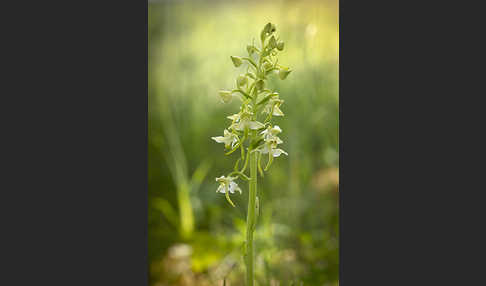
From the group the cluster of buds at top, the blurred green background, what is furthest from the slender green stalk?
the blurred green background

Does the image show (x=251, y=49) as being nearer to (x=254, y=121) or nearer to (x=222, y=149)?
(x=254, y=121)

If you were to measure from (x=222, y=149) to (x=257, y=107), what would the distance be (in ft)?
1.76

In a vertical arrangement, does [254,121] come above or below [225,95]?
below

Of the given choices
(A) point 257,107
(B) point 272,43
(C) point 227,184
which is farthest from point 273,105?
(C) point 227,184

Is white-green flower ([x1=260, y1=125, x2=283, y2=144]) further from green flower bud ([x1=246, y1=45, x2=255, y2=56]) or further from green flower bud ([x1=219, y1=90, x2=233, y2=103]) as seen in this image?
green flower bud ([x1=246, y1=45, x2=255, y2=56])

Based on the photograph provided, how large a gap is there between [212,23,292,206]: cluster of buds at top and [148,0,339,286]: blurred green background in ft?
0.82

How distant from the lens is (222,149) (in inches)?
124

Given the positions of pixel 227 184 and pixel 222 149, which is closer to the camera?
pixel 227 184

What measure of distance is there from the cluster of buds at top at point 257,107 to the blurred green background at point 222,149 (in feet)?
0.82

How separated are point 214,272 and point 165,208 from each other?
50cm

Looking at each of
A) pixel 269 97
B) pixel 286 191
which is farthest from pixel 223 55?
pixel 286 191

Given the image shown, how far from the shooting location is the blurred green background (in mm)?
3070

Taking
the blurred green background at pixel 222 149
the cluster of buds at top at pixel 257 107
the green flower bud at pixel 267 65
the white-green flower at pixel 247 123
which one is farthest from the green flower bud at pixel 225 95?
the blurred green background at pixel 222 149

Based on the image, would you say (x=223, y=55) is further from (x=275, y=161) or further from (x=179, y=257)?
(x=179, y=257)
